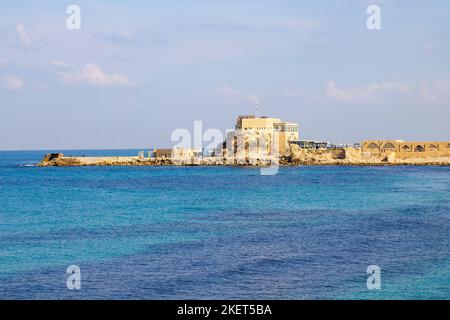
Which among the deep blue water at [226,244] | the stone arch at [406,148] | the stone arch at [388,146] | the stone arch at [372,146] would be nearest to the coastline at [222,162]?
the stone arch at [388,146]

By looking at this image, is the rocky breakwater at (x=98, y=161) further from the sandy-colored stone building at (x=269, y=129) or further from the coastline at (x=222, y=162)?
the sandy-colored stone building at (x=269, y=129)

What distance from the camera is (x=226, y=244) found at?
112 feet

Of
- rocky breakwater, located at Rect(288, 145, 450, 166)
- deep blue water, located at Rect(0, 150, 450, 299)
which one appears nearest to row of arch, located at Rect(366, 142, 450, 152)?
rocky breakwater, located at Rect(288, 145, 450, 166)

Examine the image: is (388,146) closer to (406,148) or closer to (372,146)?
(372,146)

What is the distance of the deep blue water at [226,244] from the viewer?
80.2 ft

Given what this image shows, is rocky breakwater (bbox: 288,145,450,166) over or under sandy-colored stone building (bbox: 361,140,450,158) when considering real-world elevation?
under

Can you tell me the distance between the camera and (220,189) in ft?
237

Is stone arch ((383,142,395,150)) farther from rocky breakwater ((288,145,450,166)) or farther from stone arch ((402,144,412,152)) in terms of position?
stone arch ((402,144,412,152))

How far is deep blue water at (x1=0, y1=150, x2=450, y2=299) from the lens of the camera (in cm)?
2444

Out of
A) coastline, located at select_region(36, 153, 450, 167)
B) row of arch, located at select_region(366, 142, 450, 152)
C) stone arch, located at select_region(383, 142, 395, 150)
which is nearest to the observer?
coastline, located at select_region(36, 153, 450, 167)

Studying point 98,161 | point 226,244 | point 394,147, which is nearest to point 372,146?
point 394,147
